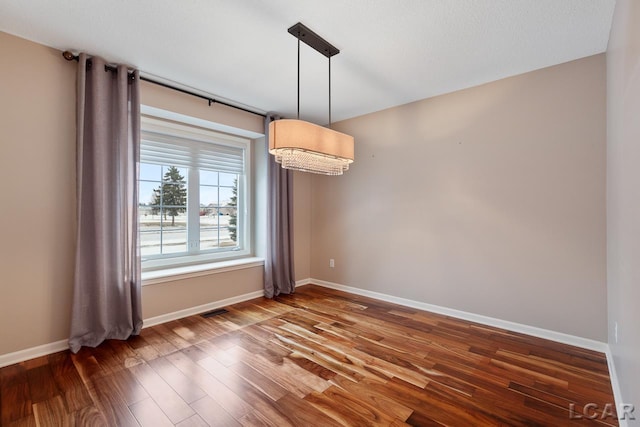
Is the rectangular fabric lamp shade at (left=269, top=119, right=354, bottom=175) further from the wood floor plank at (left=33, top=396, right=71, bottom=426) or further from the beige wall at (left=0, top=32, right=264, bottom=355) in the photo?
the wood floor plank at (left=33, top=396, right=71, bottom=426)

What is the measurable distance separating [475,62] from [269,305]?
3.53 meters

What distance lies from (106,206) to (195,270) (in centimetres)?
119

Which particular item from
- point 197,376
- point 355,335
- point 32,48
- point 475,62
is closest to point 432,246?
point 355,335

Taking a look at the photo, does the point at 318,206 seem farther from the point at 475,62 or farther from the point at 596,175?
the point at 596,175

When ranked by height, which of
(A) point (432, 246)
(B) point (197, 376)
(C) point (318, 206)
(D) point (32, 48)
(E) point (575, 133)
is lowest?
(B) point (197, 376)

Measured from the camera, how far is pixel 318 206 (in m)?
4.79

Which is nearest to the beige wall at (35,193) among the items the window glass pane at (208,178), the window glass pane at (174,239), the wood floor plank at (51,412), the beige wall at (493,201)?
the wood floor plank at (51,412)

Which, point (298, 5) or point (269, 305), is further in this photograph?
point (269, 305)

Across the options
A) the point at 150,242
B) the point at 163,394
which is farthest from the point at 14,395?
the point at 150,242

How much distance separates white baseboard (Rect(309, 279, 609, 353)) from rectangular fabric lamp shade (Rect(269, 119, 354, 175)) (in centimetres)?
212

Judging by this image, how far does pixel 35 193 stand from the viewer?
2406 mm

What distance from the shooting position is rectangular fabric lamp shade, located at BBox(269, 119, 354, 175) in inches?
87.1

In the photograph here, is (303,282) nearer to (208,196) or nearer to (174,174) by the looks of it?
(208,196)

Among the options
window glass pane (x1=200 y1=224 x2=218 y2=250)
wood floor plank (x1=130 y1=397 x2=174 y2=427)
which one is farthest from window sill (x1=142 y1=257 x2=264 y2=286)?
wood floor plank (x1=130 y1=397 x2=174 y2=427)
